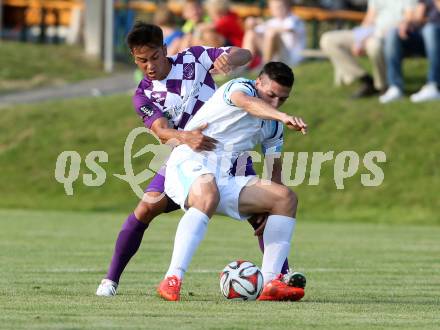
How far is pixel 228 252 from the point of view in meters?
13.7

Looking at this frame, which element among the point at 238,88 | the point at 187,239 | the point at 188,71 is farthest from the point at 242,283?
the point at 188,71

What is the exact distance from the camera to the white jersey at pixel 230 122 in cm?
885

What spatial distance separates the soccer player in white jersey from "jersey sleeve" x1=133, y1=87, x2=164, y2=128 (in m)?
0.30

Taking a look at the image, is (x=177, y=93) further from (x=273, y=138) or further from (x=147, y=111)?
(x=273, y=138)

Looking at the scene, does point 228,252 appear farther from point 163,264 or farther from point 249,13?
point 249,13

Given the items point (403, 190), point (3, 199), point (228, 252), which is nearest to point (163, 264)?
point (228, 252)

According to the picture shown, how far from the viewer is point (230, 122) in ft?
29.2

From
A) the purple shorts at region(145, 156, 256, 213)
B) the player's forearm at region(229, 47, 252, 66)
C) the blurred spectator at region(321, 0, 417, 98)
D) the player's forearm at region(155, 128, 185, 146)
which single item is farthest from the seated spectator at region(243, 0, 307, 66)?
the player's forearm at region(155, 128, 185, 146)

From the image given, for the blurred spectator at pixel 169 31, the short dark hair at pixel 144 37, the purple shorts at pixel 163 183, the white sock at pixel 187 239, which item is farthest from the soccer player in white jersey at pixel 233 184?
the blurred spectator at pixel 169 31

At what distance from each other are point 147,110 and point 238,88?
0.82 metres

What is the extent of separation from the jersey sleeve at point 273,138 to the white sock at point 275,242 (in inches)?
22.3

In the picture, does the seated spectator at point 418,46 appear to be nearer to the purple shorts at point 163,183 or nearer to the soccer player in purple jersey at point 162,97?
the soccer player in purple jersey at point 162,97

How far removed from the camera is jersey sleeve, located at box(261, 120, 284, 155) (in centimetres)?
914

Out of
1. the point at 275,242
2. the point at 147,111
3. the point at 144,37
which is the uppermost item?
the point at 144,37
